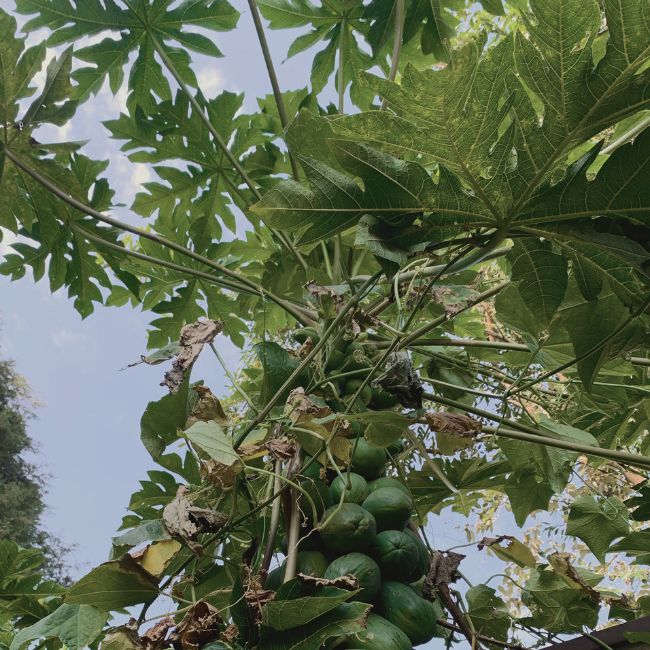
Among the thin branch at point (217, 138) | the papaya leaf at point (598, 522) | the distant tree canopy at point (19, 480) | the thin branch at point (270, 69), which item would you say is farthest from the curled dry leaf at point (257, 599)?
the distant tree canopy at point (19, 480)

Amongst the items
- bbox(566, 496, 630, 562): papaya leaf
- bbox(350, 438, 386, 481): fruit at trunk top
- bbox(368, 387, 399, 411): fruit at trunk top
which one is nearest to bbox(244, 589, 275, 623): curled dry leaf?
bbox(350, 438, 386, 481): fruit at trunk top

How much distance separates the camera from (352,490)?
40.0 inches

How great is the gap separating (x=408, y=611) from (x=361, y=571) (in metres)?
0.09

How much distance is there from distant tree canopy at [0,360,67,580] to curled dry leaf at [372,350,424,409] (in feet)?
49.4

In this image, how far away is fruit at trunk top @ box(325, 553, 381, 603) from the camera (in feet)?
2.89

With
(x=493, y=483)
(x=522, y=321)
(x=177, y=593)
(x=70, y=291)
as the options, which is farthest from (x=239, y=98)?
(x=177, y=593)

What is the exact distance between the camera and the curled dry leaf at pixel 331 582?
2.55ft

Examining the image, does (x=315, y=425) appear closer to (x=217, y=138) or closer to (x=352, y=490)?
(x=352, y=490)

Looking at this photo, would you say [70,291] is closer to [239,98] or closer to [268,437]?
[239,98]

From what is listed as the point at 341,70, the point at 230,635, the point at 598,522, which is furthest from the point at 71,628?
the point at 341,70

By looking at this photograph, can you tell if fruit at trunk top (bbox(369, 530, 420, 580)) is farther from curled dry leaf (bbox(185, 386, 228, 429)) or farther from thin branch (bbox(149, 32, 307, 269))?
thin branch (bbox(149, 32, 307, 269))

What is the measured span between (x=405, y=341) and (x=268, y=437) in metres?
0.29

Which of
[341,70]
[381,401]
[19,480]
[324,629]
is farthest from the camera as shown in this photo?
[19,480]

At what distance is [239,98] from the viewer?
193cm
